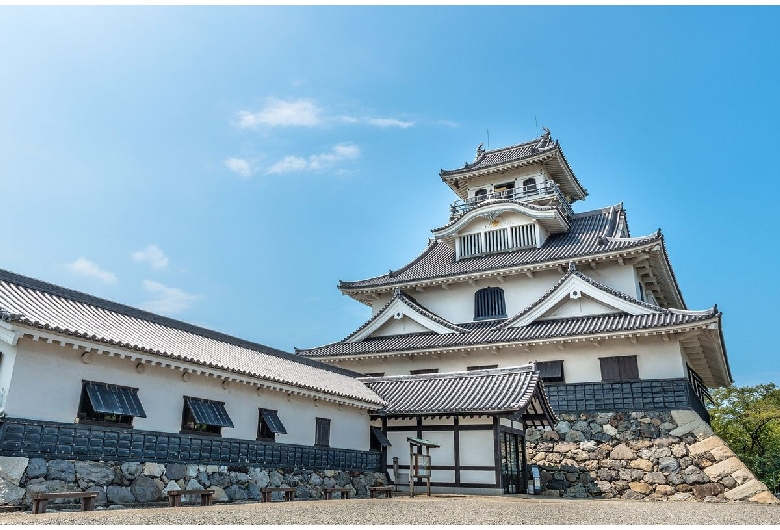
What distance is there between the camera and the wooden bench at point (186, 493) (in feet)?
46.1

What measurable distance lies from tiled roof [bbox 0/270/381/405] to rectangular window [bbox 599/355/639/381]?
Result: 31.7 ft

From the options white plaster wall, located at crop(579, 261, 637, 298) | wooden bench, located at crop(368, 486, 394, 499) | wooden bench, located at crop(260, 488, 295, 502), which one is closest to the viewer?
wooden bench, located at crop(260, 488, 295, 502)

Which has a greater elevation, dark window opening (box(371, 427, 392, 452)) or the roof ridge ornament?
the roof ridge ornament

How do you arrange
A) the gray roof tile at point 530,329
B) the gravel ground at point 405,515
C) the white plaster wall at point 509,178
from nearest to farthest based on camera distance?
the gravel ground at point 405,515 < the gray roof tile at point 530,329 < the white plaster wall at point 509,178

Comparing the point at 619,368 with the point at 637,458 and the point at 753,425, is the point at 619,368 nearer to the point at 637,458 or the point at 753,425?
the point at 637,458

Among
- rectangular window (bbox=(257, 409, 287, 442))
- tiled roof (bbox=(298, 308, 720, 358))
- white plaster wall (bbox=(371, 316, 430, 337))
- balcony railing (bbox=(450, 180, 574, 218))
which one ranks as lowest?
rectangular window (bbox=(257, 409, 287, 442))

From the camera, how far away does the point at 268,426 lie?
60.6 feet

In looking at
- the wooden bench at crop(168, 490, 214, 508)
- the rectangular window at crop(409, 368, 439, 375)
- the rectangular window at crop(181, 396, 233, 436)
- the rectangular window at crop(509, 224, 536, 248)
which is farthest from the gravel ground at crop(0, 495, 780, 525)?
the rectangular window at crop(509, 224, 536, 248)

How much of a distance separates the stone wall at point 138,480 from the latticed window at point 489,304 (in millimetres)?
13499

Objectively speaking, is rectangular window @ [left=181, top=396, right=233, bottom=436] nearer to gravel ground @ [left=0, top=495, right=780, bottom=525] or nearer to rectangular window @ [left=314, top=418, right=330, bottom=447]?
gravel ground @ [left=0, top=495, right=780, bottom=525]

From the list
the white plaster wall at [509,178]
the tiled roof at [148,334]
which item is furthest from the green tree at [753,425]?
the tiled roof at [148,334]

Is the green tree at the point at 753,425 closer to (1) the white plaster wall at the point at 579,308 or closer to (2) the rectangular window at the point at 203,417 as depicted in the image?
(1) the white plaster wall at the point at 579,308

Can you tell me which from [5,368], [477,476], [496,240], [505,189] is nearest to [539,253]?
[496,240]

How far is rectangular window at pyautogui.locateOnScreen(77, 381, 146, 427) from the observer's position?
1404 centimetres
